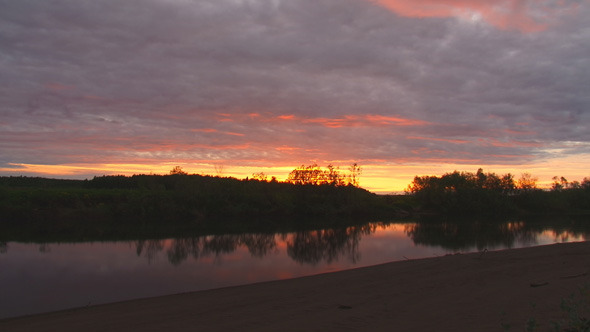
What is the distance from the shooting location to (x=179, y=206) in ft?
117

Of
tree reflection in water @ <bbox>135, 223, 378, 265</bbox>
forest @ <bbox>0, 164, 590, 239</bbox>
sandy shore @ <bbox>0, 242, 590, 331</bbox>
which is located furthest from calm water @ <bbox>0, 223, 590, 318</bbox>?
forest @ <bbox>0, 164, 590, 239</bbox>

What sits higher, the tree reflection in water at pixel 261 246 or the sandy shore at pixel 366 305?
the sandy shore at pixel 366 305

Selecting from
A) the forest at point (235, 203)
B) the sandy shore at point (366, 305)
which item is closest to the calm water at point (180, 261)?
the sandy shore at point (366, 305)

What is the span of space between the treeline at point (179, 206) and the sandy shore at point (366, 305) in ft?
58.8

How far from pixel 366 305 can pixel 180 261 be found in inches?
407

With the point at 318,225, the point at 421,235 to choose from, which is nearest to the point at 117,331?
the point at 421,235

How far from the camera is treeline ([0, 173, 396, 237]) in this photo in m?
30.6

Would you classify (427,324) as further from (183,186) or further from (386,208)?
(386,208)

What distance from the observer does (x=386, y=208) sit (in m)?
49.8

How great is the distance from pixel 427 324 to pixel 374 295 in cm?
278

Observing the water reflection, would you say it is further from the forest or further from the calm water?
the forest

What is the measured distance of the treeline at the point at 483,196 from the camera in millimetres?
52831

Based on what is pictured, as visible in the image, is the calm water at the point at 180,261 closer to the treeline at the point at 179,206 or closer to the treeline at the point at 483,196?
the treeline at the point at 179,206

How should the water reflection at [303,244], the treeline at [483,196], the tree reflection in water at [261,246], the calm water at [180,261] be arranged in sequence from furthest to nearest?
1. the treeline at [483,196]
2. the water reflection at [303,244]
3. the tree reflection in water at [261,246]
4. the calm water at [180,261]
